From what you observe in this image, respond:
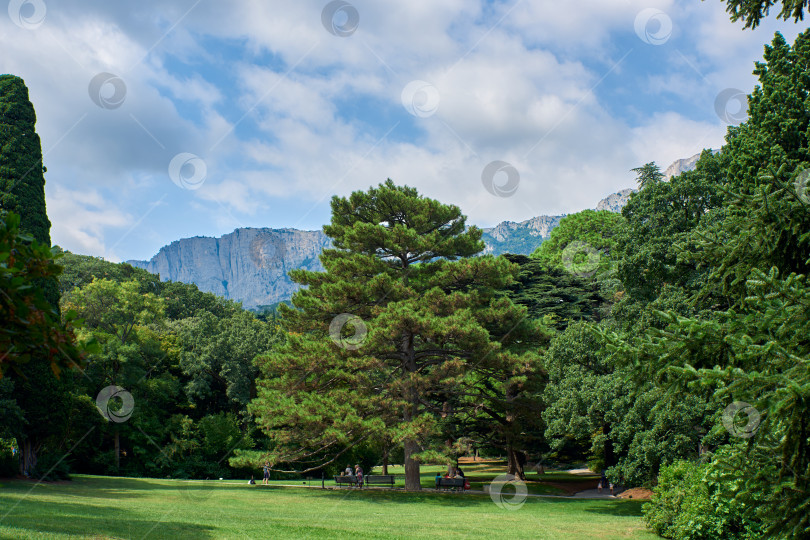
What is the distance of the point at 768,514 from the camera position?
18.6 ft

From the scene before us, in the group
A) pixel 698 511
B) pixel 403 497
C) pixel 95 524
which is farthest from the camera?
pixel 403 497

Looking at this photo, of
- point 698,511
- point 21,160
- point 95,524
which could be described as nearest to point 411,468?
point 698,511

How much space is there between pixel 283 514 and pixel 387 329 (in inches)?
313

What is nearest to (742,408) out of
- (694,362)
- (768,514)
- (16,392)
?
(694,362)

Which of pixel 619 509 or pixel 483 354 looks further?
pixel 483 354

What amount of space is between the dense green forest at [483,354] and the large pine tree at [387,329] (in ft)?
0.34

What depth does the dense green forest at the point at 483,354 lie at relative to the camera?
5.71 metres

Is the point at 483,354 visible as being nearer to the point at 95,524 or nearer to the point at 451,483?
the point at 451,483

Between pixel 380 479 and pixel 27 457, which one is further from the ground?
pixel 27 457

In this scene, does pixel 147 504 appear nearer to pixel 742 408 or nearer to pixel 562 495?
pixel 742 408

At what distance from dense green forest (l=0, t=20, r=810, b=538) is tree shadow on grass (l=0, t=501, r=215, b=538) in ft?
10.8

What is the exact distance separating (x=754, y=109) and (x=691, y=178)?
10597mm

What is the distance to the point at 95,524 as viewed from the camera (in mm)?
10797

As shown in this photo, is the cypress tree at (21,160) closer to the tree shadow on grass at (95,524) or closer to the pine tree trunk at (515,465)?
the tree shadow on grass at (95,524)
